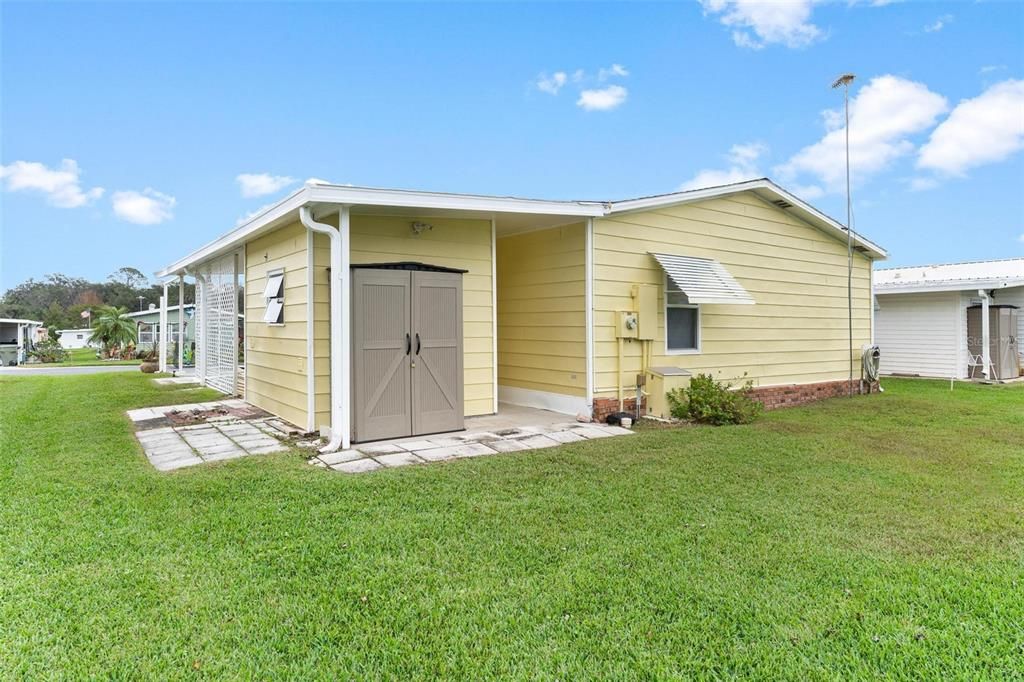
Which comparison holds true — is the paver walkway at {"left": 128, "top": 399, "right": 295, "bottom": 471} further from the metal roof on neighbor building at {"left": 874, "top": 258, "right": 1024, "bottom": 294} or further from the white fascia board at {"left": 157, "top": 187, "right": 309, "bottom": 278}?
the metal roof on neighbor building at {"left": 874, "top": 258, "right": 1024, "bottom": 294}

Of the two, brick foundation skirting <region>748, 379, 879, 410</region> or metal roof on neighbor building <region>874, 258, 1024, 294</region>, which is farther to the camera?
metal roof on neighbor building <region>874, 258, 1024, 294</region>

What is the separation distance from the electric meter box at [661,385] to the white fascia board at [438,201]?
7.75 ft

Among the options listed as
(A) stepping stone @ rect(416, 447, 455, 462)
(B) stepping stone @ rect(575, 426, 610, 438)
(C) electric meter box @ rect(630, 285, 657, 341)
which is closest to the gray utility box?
(C) electric meter box @ rect(630, 285, 657, 341)

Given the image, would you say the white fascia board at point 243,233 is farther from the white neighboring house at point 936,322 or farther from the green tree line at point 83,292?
the green tree line at point 83,292

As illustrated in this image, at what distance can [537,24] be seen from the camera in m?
12.0

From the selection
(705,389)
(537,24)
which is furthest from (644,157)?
(705,389)

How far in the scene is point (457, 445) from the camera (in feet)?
19.4

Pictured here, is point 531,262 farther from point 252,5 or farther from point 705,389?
point 252,5

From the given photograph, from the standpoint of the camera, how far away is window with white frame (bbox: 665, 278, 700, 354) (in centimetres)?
838

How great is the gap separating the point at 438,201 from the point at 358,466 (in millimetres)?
3022

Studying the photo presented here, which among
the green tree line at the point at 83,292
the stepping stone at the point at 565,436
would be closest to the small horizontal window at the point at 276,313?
the stepping stone at the point at 565,436

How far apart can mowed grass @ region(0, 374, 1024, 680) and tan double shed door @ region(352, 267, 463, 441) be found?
1155mm

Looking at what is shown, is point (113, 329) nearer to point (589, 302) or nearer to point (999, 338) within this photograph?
point (589, 302)

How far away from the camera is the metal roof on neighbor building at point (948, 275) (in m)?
12.8
